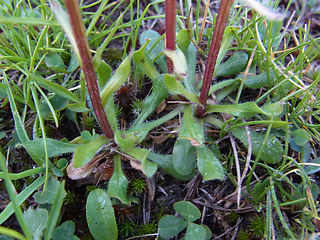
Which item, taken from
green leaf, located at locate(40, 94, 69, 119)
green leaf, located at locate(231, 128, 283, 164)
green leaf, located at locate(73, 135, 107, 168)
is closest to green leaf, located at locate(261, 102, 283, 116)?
green leaf, located at locate(231, 128, 283, 164)

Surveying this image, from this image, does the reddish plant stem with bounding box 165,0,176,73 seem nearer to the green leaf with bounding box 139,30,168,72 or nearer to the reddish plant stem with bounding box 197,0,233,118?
the reddish plant stem with bounding box 197,0,233,118

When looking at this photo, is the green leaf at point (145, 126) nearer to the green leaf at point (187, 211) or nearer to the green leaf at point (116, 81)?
the green leaf at point (116, 81)

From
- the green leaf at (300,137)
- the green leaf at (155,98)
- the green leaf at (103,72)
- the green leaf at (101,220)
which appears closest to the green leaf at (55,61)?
the green leaf at (103,72)

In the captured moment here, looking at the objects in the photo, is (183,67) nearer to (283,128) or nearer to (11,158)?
(283,128)

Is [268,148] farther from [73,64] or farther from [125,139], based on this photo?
[73,64]

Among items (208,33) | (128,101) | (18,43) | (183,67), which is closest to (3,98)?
(18,43)
